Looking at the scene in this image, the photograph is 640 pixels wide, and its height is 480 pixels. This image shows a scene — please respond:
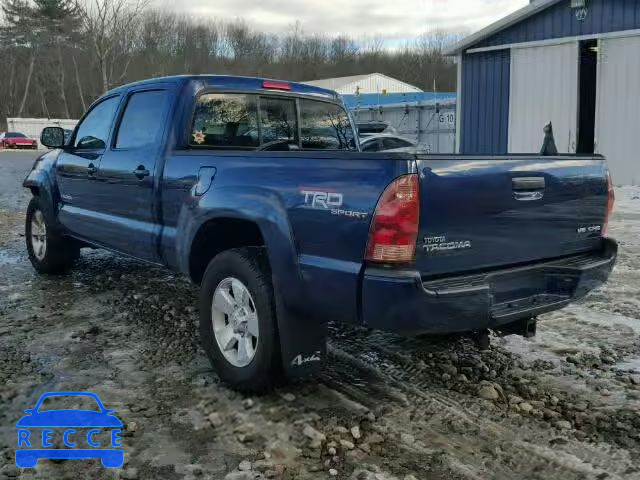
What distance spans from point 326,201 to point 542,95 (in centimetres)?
1320

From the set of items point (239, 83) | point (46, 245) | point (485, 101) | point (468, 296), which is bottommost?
point (46, 245)

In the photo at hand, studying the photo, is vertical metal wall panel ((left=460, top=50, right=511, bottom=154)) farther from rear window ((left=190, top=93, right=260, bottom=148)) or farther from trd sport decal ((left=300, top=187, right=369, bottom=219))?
trd sport decal ((left=300, top=187, right=369, bottom=219))

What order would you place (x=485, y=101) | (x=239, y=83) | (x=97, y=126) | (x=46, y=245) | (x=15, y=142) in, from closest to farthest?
1. (x=239, y=83)
2. (x=97, y=126)
3. (x=46, y=245)
4. (x=485, y=101)
5. (x=15, y=142)

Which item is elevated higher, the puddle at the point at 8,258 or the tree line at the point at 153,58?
the tree line at the point at 153,58

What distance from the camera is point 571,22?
554 inches

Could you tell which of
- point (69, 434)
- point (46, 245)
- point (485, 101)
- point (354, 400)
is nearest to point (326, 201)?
point (354, 400)

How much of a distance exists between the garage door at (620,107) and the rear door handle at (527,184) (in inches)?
459

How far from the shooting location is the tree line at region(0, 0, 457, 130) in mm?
63219

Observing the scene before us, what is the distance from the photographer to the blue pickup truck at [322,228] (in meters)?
2.96

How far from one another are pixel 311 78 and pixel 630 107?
68.9 meters

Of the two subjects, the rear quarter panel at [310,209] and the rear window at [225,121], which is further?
the rear window at [225,121]

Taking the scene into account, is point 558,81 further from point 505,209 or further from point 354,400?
point 354,400

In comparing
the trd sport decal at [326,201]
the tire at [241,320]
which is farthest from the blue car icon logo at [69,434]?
the trd sport decal at [326,201]

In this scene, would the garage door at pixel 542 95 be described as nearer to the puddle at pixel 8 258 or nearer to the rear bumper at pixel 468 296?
the puddle at pixel 8 258
